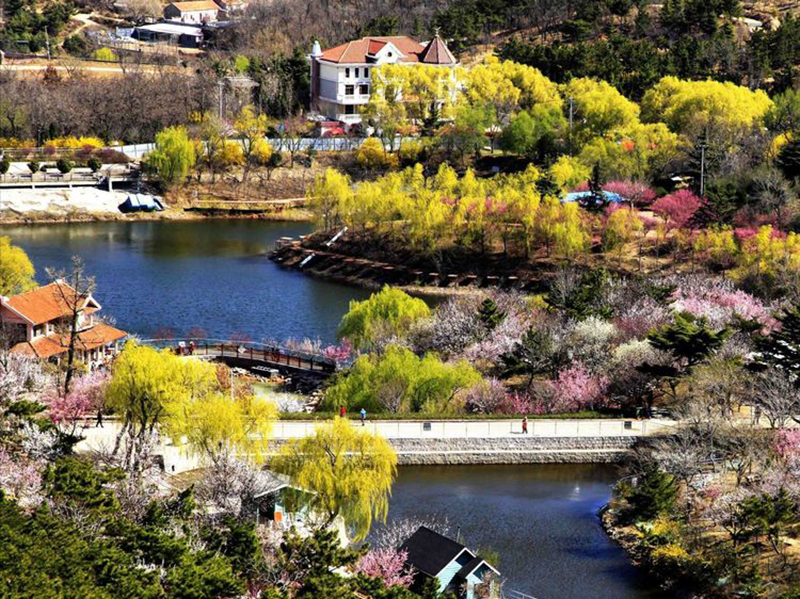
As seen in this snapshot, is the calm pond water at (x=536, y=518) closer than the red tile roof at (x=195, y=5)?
Yes

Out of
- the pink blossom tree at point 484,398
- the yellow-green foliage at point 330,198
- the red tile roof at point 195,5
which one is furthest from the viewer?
the red tile roof at point 195,5

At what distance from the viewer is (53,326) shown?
50.9 meters

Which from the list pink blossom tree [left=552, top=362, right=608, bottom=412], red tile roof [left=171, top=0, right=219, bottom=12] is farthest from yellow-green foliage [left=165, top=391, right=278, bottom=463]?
red tile roof [left=171, top=0, right=219, bottom=12]

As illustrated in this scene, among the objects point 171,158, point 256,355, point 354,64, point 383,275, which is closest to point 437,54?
point 354,64

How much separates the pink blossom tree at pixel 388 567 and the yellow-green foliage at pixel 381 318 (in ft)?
56.0

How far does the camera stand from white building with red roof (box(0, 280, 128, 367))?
49688 millimetres

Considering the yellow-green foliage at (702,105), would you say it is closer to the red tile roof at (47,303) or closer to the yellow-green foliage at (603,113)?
the yellow-green foliage at (603,113)

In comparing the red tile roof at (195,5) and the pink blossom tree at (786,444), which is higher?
the red tile roof at (195,5)

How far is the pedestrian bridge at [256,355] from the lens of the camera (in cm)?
5256

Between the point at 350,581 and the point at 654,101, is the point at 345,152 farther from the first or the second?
the point at 350,581

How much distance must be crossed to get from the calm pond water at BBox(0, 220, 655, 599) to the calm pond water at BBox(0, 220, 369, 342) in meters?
0.04

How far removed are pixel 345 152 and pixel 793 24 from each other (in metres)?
26.4

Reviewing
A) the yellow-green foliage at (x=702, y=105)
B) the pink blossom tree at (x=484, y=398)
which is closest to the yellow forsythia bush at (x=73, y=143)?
the yellow-green foliage at (x=702, y=105)

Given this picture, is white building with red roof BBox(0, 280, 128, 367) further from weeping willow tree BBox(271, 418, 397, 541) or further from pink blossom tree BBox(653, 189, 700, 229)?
pink blossom tree BBox(653, 189, 700, 229)
